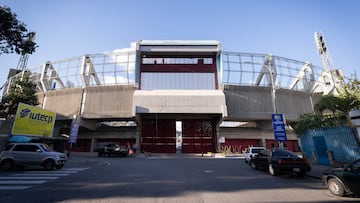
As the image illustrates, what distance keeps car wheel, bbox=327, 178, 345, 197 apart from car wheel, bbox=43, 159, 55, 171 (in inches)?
562

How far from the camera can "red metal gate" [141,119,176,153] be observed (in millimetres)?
32281

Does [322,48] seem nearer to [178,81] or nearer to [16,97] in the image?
[178,81]

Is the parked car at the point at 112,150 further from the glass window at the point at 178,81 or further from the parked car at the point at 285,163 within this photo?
the parked car at the point at 285,163

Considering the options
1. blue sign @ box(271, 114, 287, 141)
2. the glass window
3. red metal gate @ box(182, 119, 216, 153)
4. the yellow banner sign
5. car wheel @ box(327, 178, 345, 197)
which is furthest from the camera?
red metal gate @ box(182, 119, 216, 153)

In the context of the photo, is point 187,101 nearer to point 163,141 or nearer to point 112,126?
point 163,141

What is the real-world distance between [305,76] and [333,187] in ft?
113

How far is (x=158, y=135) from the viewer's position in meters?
32.8

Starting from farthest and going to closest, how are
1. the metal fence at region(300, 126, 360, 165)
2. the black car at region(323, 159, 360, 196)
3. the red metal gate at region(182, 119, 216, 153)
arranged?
the red metal gate at region(182, 119, 216, 153)
the metal fence at region(300, 126, 360, 165)
the black car at region(323, 159, 360, 196)

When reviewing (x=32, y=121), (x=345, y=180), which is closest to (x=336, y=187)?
(x=345, y=180)

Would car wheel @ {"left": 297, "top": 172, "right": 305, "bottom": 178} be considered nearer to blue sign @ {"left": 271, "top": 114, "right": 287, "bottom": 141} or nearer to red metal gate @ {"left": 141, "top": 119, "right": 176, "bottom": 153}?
blue sign @ {"left": 271, "top": 114, "right": 287, "bottom": 141}

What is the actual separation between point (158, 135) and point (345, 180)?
28899mm

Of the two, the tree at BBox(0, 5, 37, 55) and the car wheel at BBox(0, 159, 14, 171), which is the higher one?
the tree at BBox(0, 5, 37, 55)

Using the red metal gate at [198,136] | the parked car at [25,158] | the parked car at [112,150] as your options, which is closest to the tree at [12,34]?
the parked car at [25,158]

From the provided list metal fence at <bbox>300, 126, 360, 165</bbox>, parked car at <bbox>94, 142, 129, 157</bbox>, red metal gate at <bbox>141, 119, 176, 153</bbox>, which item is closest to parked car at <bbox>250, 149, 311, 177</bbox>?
metal fence at <bbox>300, 126, 360, 165</bbox>
